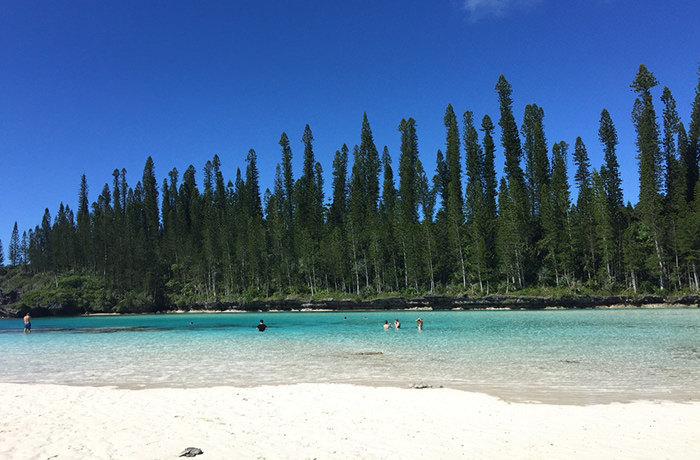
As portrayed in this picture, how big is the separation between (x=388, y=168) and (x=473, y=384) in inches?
2976

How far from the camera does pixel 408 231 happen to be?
68.1 metres

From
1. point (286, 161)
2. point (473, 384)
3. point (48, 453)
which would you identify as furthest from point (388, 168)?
point (48, 453)

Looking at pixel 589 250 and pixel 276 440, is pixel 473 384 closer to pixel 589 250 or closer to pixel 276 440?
pixel 276 440

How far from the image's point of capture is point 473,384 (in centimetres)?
1106

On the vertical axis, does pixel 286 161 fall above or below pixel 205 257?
above

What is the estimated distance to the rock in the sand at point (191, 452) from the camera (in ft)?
19.1

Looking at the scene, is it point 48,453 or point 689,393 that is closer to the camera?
point 48,453

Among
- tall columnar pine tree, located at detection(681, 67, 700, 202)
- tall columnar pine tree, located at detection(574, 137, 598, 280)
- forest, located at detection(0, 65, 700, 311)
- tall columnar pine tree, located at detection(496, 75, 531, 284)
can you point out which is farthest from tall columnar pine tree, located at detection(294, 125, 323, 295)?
tall columnar pine tree, located at detection(681, 67, 700, 202)

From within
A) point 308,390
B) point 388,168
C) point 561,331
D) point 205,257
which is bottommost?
point 561,331

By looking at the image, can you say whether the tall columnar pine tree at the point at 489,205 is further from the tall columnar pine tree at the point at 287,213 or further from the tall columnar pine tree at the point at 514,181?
the tall columnar pine tree at the point at 287,213

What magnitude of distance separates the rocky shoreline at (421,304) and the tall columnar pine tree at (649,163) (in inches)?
171

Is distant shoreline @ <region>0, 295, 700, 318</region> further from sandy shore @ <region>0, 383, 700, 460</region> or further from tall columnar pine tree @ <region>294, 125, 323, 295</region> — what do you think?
sandy shore @ <region>0, 383, 700, 460</region>

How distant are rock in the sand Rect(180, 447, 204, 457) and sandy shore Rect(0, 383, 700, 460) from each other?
0.12 meters

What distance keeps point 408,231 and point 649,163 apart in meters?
35.4
